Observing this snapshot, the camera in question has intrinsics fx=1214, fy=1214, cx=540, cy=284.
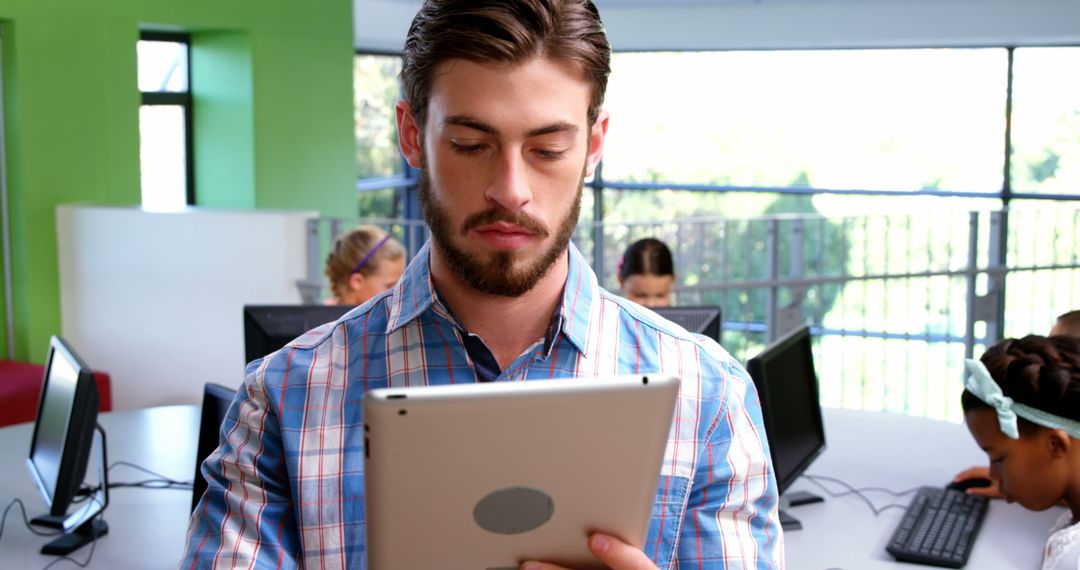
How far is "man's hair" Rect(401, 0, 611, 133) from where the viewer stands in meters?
1.18

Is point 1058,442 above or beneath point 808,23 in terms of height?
beneath

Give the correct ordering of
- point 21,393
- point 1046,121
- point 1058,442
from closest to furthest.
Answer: point 1058,442, point 21,393, point 1046,121

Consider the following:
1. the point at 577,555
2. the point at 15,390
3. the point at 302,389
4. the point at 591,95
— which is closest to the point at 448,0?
the point at 591,95

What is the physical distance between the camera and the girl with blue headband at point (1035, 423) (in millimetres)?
2361

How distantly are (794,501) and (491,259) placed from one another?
181cm

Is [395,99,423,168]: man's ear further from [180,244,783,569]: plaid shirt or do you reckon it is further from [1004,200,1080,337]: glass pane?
[1004,200,1080,337]: glass pane

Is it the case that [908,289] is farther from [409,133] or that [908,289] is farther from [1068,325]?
[409,133]

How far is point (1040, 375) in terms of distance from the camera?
240 centimetres

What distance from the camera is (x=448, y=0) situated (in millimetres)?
1236

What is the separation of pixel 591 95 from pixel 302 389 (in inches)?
16.6

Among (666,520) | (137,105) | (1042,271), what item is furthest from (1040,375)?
(137,105)

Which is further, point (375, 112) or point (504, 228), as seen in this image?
point (375, 112)

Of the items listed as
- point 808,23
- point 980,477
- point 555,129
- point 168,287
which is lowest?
point 980,477

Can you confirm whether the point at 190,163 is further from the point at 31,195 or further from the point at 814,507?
the point at 814,507
